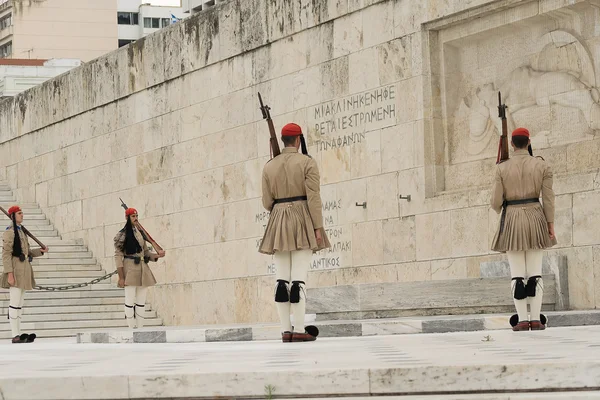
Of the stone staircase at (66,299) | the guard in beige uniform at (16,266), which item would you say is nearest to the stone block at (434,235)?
the guard in beige uniform at (16,266)

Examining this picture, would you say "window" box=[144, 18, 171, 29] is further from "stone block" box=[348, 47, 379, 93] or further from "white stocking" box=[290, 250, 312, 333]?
"white stocking" box=[290, 250, 312, 333]

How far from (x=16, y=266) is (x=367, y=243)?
14.5 ft

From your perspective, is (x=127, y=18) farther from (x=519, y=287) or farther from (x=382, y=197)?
(x=519, y=287)

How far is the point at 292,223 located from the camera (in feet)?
34.1

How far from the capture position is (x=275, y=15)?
18.5 metres

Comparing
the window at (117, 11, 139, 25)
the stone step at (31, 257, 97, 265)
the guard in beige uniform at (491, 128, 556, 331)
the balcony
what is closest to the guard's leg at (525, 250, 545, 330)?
the guard in beige uniform at (491, 128, 556, 331)

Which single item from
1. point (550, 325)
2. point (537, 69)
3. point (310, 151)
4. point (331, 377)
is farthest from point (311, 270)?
point (331, 377)

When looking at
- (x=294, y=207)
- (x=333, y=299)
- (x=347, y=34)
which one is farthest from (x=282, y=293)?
(x=347, y=34)

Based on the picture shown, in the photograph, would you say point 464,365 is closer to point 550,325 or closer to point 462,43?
point 550,325

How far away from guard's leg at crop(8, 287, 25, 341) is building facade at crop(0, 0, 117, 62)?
59.0 m

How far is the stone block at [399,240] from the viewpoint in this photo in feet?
51.9

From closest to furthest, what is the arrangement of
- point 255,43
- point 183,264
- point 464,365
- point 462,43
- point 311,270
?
point 464,365, point 462,43, point 311,270, point 255,43, point 183,264

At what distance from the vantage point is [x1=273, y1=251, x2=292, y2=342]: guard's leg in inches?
413

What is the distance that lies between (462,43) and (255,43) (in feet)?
13.8
